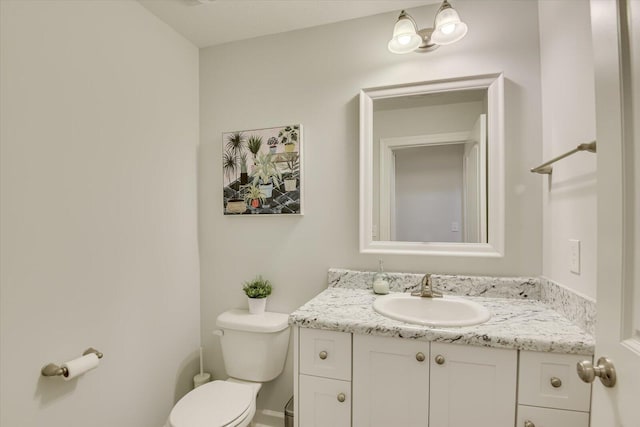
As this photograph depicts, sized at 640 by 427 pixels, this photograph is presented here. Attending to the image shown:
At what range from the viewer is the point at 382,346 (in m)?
1.09

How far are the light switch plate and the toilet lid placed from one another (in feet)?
4.78

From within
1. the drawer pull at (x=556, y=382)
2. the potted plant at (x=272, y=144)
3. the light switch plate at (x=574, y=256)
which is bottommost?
the drawer pull at (x=556, y=382)

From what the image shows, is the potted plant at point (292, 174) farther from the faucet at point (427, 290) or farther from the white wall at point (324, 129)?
the faucet at point (427, 290)

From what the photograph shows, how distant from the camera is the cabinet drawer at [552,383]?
3.05 ft

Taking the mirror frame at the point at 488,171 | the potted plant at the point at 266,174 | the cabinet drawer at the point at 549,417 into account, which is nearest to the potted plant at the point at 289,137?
the potted plant at the point at 266,174

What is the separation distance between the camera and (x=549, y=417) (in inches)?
37.4

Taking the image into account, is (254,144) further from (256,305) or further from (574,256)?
(574,256)

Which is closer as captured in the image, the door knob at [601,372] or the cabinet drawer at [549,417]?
the door knob at [601,372]

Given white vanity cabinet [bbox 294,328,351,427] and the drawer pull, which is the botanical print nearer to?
white vanity cabinet [bbox 294,328,351,427]

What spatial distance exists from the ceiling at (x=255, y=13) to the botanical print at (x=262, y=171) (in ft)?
1.92

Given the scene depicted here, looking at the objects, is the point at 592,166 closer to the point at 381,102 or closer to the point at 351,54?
the point at 381,102

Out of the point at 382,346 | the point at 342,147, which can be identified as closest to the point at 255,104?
the point at 342,147

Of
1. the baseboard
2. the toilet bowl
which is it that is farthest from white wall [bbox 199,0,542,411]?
the toilet bowl

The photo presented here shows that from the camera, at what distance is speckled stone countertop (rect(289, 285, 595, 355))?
37.6 inches
